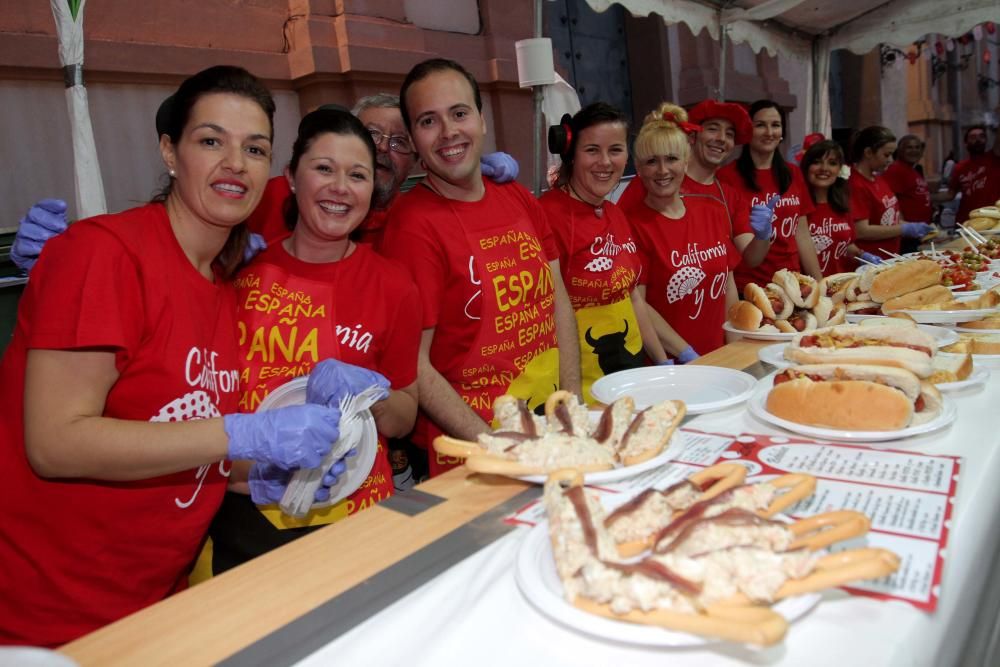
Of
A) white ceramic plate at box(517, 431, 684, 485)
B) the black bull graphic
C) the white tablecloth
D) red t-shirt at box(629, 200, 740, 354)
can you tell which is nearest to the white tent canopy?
red t-shirt at box(629, 200, 740, 354)

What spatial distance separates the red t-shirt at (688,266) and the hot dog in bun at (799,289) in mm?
1083

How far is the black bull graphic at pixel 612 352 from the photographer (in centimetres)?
345

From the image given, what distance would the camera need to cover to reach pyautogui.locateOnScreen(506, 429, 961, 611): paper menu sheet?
1014 millimetres

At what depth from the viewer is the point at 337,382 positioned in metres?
1.78

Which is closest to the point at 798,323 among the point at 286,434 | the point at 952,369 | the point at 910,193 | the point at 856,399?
the point at 952,369

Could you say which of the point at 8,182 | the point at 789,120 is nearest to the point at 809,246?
the point at 8,182

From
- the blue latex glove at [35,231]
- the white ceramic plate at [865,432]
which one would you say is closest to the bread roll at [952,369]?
the white ceramic plate at [865,432]

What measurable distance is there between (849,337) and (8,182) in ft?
15.7

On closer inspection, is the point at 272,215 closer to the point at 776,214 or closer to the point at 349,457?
the point at 349,457

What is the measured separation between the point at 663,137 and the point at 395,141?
4.73 feet

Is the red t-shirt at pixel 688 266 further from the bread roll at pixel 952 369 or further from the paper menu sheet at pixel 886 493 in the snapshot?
the paper menu sheet at pixel 886 493

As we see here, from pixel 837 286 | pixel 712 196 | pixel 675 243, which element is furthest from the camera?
pixel 712 196

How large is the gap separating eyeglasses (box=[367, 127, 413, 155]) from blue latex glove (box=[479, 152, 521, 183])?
1.11 ft

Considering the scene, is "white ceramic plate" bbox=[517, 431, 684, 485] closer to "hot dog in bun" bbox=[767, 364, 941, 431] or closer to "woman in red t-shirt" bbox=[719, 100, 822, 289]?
"hot dog in bun" bbox=[767, 364, 941, 431]
